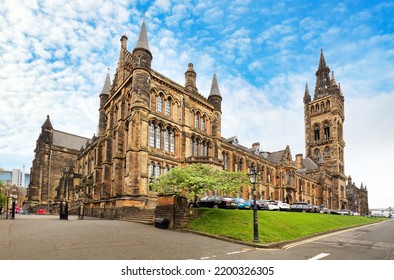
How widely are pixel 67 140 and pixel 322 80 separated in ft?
284

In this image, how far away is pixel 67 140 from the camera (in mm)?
70250

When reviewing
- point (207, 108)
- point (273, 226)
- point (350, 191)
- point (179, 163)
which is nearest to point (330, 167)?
point (350, 191)

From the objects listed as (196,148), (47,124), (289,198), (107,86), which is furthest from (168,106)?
(289,198)

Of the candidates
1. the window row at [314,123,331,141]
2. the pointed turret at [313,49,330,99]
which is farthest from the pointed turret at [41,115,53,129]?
the pointed turret at [313,49,330,99]

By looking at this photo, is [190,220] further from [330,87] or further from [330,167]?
[330,87]

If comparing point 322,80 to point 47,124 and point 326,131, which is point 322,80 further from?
point 47,124

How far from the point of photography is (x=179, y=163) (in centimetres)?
3578

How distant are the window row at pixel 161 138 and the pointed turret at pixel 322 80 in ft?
262

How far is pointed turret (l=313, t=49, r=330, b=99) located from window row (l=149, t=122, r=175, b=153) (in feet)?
262

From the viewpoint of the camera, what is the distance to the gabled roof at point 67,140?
6744 cm

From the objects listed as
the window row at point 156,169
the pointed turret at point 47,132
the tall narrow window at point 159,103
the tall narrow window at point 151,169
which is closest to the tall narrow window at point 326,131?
the tall narrow window at point 159,103

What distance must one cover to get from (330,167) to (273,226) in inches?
3183

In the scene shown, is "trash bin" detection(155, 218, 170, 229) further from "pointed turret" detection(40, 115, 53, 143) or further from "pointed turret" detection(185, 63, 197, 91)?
"pointed turret" detection(40, 115, 53, 143)

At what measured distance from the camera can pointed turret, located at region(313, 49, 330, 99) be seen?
98.4m
